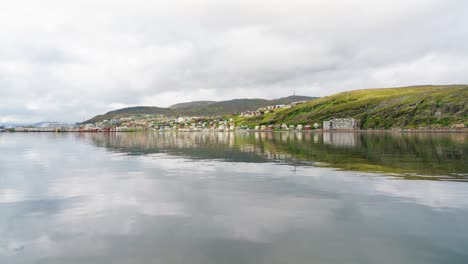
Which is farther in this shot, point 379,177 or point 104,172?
point 104,172

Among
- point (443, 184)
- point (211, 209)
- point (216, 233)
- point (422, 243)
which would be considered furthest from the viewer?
point (443, 184)

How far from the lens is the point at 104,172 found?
117 ft

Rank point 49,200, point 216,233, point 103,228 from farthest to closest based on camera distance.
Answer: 1. point 49,200
2. point 103,228
3. point 216,233

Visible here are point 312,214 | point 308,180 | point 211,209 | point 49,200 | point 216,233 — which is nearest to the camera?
point 216,233

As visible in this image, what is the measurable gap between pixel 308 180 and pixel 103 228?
1825cm

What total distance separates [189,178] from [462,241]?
22207 millimetres

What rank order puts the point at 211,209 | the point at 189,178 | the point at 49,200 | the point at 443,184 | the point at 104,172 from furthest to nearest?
the point at 104,172 < the point at 189,178 < the point at 443,184 < the point at 49,200 < the point at 211,209

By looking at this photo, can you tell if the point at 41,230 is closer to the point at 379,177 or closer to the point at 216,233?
the point at 216,233

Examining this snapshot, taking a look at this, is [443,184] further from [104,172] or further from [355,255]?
[104,172]

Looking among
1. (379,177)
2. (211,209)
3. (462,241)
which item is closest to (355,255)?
(462,241)

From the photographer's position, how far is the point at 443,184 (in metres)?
25.6

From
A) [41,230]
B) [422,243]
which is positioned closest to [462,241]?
[422,243]

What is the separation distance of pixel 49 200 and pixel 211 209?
11.7 m

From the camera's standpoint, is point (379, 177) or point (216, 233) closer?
point (216, 233)
